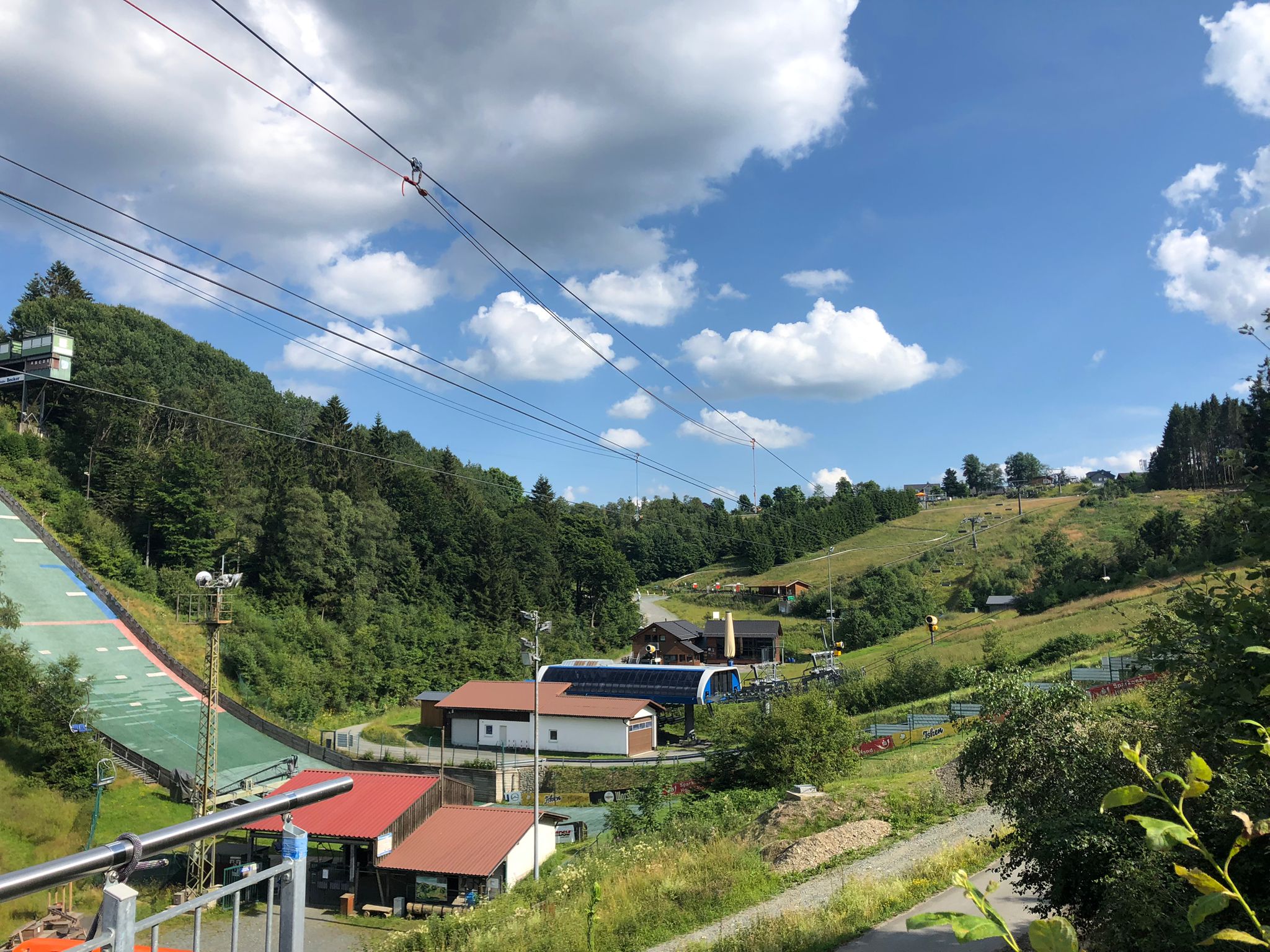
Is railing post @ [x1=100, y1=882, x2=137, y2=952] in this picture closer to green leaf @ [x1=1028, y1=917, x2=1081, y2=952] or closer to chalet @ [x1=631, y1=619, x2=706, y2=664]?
green leaf @ [x1=1028, y1=917, x2=1081, y2=952]

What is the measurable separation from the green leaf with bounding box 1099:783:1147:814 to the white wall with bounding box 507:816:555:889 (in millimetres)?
24564

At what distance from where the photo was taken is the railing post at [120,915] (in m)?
2.56

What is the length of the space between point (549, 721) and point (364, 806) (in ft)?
54.5

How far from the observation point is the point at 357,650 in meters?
53.0

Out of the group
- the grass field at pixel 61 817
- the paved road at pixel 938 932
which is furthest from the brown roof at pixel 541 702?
the paved road at pixel 938 932

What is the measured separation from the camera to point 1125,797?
1.61 m

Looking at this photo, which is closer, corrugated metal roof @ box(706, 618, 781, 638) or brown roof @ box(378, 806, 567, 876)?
brown roof @ box(378, 806, 567, 876)

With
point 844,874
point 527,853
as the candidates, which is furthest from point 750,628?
point 844,874

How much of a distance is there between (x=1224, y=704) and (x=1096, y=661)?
35014 mm

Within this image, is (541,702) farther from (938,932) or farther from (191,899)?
(191,899)

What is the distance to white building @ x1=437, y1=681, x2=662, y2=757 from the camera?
3975 centimetres

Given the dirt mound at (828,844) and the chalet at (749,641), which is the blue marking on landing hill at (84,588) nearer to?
the chalet at (749,641)

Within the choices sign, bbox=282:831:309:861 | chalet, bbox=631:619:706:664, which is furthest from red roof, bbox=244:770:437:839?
chalet, bbox=631:619:706:664

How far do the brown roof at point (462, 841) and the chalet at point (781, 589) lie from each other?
6222 centimetres
